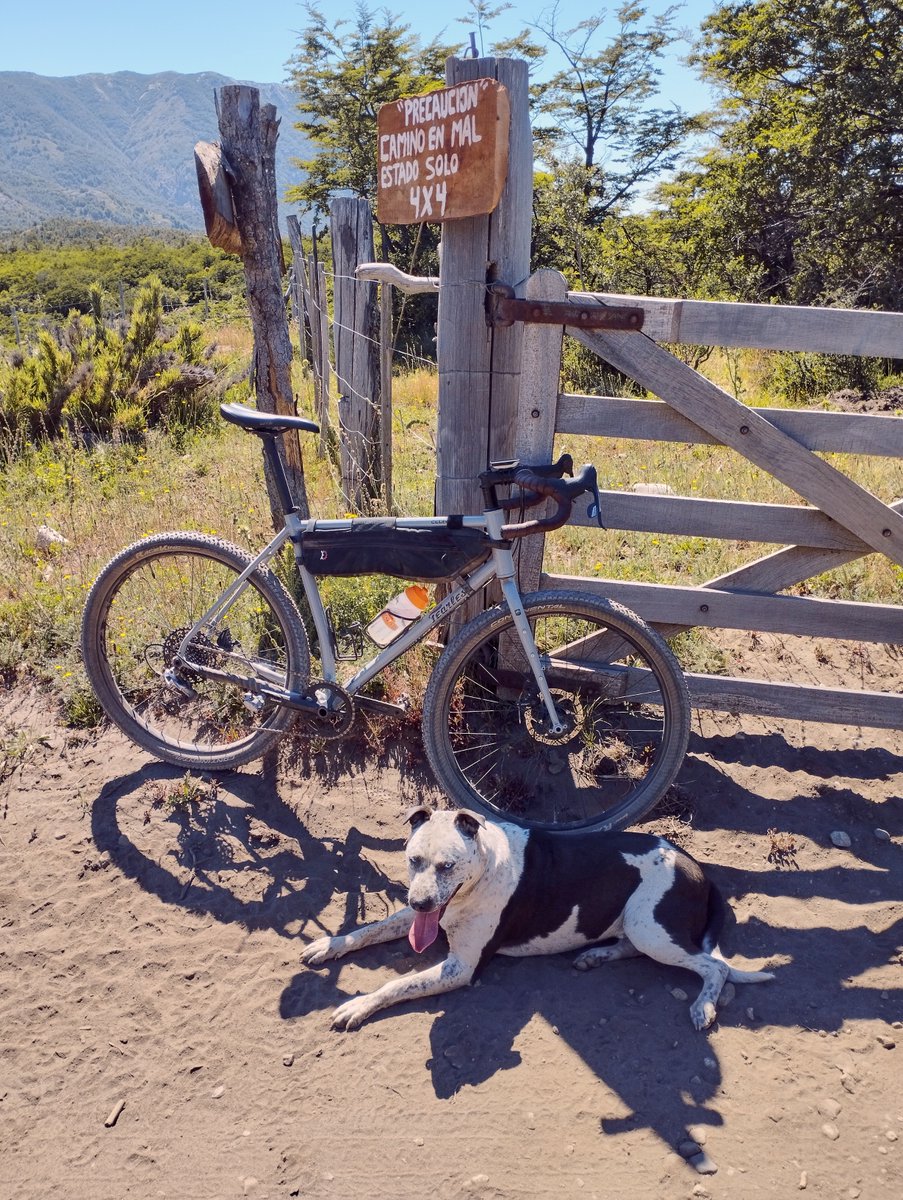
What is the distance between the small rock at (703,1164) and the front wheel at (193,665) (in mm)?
2192

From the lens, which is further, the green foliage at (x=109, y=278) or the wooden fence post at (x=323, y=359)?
the green foliage at (x=109, y=278)

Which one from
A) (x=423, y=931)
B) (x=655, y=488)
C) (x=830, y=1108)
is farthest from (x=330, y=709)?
(x=655, y=488)

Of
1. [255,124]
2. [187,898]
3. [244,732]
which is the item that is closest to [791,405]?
[255,124]

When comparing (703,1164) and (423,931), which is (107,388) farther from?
(703,1164)

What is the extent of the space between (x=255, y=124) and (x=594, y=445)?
4.72m

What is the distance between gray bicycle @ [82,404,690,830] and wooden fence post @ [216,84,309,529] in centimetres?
100

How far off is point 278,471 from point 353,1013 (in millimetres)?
2015

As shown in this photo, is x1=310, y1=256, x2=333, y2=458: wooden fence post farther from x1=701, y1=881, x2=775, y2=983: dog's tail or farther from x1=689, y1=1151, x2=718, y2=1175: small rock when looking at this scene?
x1=689, y1=1151, x2=718, y2=1175: small rock

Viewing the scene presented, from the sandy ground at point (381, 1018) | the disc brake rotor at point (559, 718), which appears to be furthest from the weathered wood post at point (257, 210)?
the sandy ground at point (381, 1018)

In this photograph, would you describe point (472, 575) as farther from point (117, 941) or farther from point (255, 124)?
point (255, 124)

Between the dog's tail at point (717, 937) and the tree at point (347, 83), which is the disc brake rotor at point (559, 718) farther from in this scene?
the tree at point (347, 83)

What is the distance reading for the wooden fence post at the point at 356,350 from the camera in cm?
605

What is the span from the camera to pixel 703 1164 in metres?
2.34

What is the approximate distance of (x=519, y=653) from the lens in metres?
3.97
